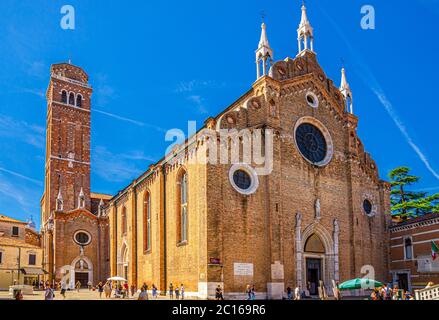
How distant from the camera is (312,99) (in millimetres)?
34656

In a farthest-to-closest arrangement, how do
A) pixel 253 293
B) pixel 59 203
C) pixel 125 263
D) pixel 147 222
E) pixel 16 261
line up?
pixel 59 203, pixel 16 261, pixel 125 263, pixel 147 222, pixel 253 293

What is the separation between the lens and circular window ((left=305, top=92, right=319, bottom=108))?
34281 millimetres

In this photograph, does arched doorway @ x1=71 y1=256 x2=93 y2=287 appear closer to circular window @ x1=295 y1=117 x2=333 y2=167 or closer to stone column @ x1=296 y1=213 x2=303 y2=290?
stone column @ x1=296 y1=213 x2=303 y2=290

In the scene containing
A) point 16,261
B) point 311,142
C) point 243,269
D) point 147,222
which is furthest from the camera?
point 16,261

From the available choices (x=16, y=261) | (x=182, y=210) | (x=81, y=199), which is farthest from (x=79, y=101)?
(x=182, y=210)

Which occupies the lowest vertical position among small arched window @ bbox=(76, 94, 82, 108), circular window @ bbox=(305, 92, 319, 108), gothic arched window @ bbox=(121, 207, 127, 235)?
gothic arched window @ bbox=(121, 207, 127, 235)

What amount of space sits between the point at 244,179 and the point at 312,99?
1015cm

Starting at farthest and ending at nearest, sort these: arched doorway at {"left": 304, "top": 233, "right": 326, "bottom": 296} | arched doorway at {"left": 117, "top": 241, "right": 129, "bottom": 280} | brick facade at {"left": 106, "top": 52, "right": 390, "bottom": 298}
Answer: arched doorway at {"left": 117, "top": 241, "right": 129, "bottom": 280} → arched doorway at {"left": 304, "top": 233, "right": 326, "bottom": 296} → brick facade at {"left": 106, "top": 52, "right": 390, "bottom": 298}

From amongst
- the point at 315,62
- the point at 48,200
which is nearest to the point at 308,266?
the point at 315,62

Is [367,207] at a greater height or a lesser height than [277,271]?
greater

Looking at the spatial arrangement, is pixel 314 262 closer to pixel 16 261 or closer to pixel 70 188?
pixel 16 261

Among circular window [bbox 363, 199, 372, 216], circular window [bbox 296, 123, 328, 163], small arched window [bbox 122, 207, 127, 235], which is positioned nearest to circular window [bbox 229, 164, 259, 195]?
circular window [bbox 296, 123, 328, 163]

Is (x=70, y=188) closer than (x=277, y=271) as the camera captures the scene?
No

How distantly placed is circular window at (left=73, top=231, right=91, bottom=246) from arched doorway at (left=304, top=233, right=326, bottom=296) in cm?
2757
